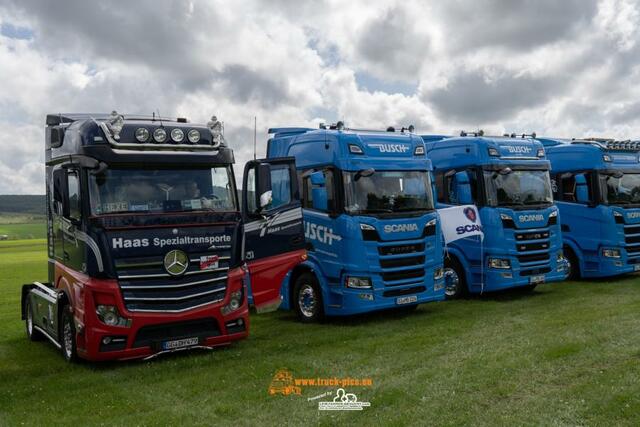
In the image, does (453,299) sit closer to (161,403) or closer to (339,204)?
(339,204)

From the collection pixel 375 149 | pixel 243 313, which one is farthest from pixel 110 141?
pixel 375 149

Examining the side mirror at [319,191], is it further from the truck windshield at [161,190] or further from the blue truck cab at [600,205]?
the blue truck cab at [600,205]

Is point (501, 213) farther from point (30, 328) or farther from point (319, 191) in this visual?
point (30, 328)

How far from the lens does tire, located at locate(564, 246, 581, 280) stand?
16980 mm

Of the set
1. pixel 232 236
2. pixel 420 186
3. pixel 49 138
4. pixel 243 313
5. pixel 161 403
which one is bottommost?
pixel 161 403

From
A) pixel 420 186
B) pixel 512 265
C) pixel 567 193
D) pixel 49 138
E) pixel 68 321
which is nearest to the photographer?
pixel 68 321

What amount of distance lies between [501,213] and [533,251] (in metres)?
1.16

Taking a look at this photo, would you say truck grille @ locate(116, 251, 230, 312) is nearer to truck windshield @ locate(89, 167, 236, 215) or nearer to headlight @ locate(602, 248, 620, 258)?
truck windshield @ locate(89, 167, 236, 215)

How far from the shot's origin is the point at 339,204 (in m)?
11.5

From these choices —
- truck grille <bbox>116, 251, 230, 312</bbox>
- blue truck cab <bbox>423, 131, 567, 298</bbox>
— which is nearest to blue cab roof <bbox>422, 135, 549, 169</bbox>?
blue truck cab <bbox>423, 131, 567, 298</bbox>

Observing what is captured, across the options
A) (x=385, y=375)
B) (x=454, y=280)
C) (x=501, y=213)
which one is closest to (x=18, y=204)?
(x=454, y=280)

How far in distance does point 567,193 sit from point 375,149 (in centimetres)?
731

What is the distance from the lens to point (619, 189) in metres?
16.3

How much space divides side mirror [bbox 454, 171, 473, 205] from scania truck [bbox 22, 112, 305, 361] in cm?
580
